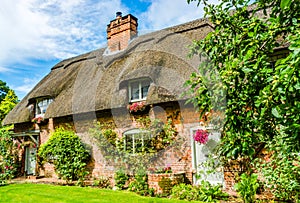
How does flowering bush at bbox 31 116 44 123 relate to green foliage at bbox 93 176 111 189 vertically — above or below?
above

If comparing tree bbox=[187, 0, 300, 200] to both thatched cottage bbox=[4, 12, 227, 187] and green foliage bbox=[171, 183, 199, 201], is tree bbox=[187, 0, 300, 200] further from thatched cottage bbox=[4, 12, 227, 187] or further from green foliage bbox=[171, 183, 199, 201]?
green foliage bbox=[171, 183, 199, 201]

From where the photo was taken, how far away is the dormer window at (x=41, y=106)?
563 inches

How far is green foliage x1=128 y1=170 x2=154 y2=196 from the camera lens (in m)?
8.75

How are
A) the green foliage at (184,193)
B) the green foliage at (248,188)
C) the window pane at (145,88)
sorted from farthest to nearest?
the window pane at (145,88) < the green foliage at (184,193) < the green foliage at (248,188)

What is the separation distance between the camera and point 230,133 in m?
2.51

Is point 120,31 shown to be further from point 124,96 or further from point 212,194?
point 212,194

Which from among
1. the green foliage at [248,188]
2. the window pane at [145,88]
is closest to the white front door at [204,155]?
the green foliage at [248,188]

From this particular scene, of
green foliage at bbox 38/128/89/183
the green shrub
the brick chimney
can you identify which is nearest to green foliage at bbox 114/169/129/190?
green foliage at bbox 38/128/89/183

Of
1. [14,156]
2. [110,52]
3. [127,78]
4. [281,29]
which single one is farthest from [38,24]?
[14,156]

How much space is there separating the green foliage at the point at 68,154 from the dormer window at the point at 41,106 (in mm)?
2749

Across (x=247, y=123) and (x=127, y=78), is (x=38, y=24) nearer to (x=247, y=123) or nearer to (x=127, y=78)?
(x=127, y=78)

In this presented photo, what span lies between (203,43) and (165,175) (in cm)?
610

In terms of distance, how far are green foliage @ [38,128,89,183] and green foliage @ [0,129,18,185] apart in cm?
232

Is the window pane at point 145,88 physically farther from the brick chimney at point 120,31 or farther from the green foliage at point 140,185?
the brick chimney at point 120,31
